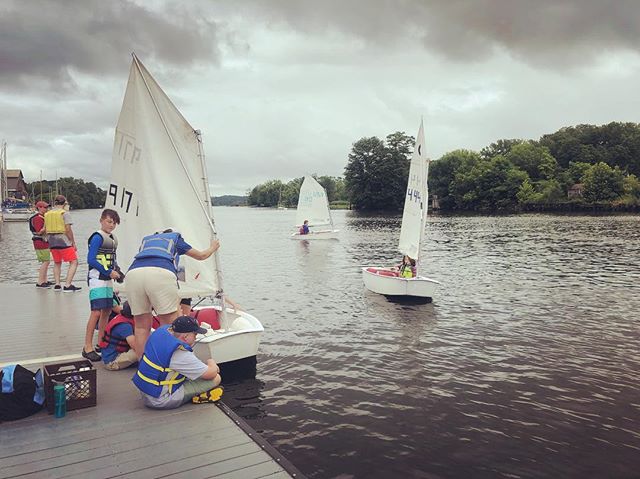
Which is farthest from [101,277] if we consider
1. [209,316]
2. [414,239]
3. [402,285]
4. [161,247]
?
[414,239]

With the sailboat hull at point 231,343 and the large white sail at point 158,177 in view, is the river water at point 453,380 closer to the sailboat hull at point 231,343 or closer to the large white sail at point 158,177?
the sailboat hull at point 231,343

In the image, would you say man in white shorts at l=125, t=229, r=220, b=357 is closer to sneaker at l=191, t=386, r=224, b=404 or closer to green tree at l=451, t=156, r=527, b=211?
sneaker at l=191, t=386, r=224, b=404

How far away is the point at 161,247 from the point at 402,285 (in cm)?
1423

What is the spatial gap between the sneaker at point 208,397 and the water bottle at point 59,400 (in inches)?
73.4

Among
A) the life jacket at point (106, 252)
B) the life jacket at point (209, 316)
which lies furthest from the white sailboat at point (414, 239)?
the life jacket at point (106, 252)

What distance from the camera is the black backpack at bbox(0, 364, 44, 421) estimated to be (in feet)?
22.4

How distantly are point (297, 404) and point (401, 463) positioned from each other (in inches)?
120

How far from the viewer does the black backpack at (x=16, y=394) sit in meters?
6.82

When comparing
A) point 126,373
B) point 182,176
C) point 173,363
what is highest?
point 182,176

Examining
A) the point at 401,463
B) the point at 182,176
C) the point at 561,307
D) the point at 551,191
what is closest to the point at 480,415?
the point at 401,463

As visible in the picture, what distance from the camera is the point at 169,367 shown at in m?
7.31

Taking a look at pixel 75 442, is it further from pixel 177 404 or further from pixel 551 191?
pixel 551 191

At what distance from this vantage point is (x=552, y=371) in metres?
12.4

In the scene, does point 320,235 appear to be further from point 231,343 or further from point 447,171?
point 447,171
